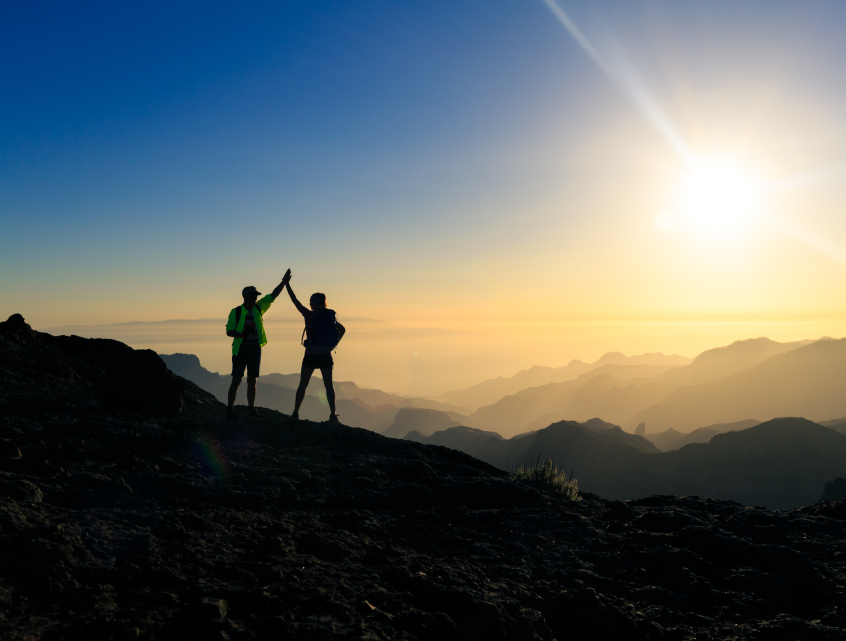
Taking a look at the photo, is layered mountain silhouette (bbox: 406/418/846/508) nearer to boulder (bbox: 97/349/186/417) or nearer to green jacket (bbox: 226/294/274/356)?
boulder (bbox: 97/349/186/417)

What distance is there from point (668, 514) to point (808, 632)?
Result: 2743mm

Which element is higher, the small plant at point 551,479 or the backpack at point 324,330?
the backpack at point 324,330

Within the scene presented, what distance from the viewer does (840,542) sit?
5758 mm

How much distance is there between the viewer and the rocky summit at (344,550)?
10.7ft

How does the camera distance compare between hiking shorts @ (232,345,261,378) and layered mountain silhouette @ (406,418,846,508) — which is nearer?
hiking shorts @ (232,345,261,378)

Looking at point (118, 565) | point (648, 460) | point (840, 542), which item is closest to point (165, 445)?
point (118, 565)

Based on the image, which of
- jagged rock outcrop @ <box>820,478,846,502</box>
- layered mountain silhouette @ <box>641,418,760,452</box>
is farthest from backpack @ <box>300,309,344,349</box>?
layered mountain silhouette @ <box>641,418,760,452</box>

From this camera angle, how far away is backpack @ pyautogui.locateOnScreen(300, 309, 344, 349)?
31.6ft

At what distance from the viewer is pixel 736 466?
78.3 m

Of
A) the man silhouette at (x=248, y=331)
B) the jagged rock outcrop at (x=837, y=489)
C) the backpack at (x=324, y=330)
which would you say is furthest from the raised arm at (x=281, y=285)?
the jagged rock outcrop at (x=837, y=489)

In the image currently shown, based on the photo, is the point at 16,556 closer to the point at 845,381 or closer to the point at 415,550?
the point at 415,550

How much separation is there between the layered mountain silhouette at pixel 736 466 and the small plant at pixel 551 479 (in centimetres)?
6877

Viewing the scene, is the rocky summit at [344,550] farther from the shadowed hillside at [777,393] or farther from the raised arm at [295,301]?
the shadowed hillside at [777,393]

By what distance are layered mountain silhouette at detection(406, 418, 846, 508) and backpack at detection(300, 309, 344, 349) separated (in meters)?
69.7
